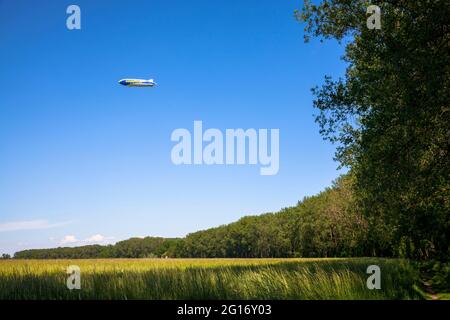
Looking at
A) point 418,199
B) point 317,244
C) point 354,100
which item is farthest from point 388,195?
point 317,244

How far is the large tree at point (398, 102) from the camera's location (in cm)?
1892

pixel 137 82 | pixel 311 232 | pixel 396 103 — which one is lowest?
pixel 311 232

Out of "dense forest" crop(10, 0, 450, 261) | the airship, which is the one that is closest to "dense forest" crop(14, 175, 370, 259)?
the airship

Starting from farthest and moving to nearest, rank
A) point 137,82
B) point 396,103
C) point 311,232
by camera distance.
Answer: point 311,232 < point 137,82 < point 396,103

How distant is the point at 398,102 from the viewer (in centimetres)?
2011

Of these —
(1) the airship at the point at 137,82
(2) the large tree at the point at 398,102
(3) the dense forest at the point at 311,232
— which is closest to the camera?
(2) the large tree at the point at 398,102

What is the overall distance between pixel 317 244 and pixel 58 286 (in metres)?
123

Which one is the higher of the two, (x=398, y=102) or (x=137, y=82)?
(x=137, y=82)

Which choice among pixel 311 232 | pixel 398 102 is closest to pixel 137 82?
pixel 398 102

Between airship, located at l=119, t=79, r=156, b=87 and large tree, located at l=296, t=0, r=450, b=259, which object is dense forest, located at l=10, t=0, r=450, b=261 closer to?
large tree, located at l=296, t=0, r=450, b=259

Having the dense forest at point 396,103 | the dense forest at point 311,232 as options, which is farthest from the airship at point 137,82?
the dense forest at point 396,103

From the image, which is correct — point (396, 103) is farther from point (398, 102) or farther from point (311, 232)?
point (311, 232)

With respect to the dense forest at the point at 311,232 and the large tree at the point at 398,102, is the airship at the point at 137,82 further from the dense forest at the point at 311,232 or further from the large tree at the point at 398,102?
the large tree at the point at 398,102

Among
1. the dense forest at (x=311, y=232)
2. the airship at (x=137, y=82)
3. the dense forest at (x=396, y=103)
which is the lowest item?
the dense forest at (x=311, y=232)
